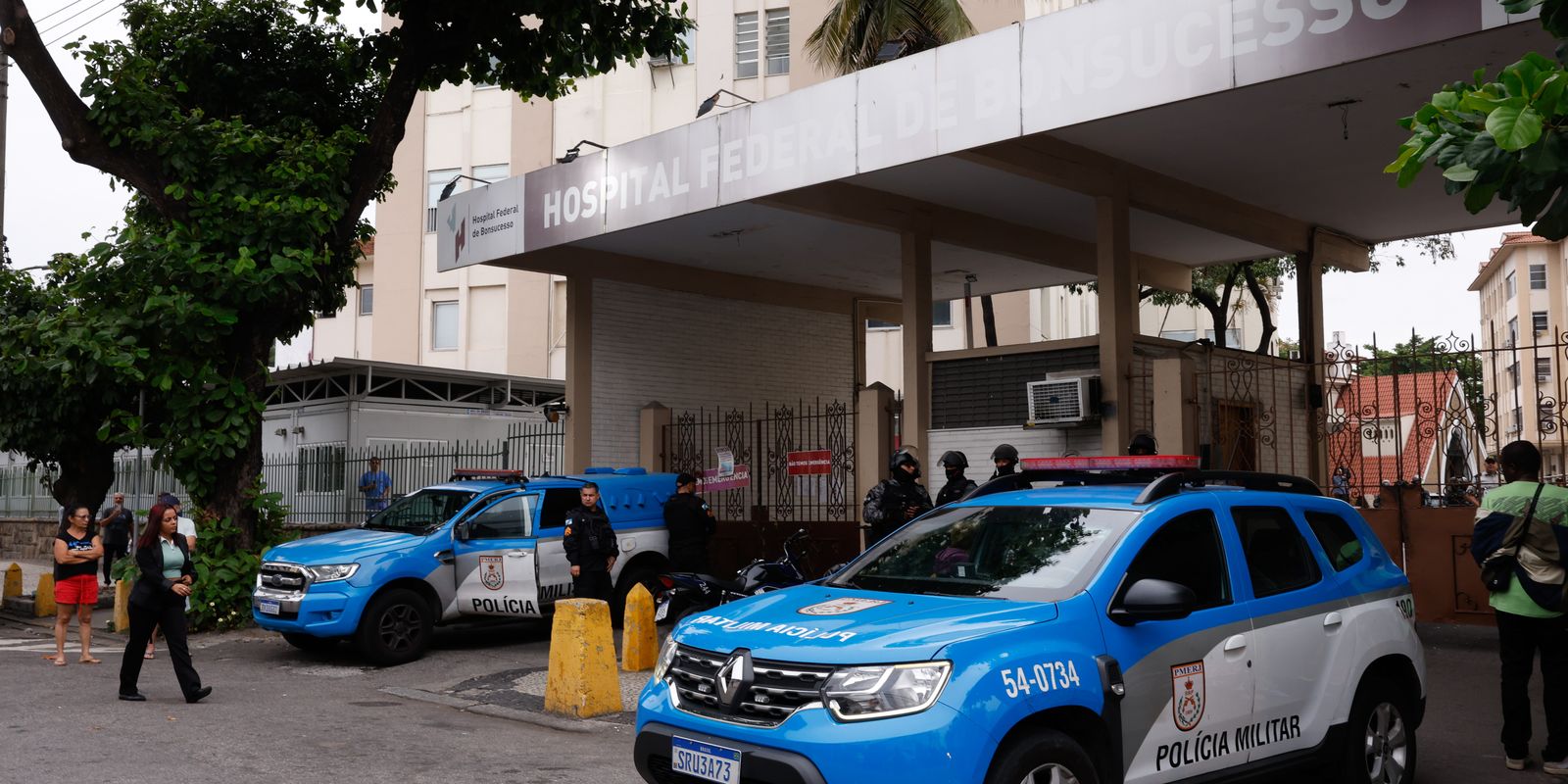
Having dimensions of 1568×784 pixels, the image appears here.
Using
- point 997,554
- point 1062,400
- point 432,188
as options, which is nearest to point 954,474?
point 1062,400

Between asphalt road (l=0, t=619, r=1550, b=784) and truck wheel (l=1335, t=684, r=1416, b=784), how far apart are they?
1.70 ft

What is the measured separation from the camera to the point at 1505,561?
23.6 feet

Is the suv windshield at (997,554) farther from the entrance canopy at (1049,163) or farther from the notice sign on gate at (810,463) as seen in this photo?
the notice sign on gate at (810,463)

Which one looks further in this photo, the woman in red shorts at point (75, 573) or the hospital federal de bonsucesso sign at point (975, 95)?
the woman in red shorts at point (75, 573)

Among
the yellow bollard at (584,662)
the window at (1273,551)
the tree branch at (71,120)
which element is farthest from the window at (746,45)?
the window at (1273,551)

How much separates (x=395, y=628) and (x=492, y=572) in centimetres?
107

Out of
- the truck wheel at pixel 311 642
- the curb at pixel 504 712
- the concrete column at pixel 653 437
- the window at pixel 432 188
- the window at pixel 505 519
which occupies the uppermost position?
the window at pixel 432 188

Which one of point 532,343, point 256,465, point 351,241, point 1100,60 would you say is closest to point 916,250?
point 1100,60

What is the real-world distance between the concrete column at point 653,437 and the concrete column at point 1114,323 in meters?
6.48

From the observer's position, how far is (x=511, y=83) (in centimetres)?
1639

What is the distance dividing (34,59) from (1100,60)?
37.2ft

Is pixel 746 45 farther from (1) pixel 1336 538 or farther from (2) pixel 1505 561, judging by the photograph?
(1) pixel 1336 538

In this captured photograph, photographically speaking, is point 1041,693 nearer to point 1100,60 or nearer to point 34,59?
point 1100,60

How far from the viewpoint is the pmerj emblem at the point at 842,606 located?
5.38 meters
